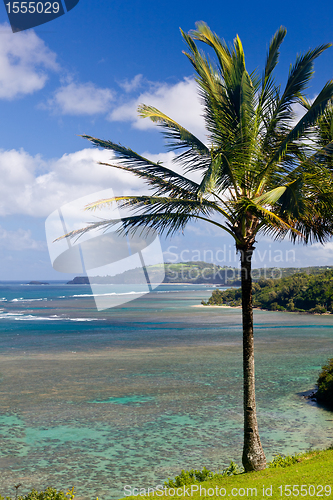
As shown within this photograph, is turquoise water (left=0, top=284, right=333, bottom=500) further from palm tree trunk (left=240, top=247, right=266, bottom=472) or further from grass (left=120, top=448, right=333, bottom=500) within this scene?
palm tree trunk (left=240, top=247, right=266, bottom=472)

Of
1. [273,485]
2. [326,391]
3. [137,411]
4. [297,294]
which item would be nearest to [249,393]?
[273,485]

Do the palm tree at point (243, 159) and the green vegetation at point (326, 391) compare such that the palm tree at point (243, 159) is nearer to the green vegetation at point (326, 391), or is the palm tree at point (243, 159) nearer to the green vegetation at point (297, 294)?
the green vegetation at point (326, 391)

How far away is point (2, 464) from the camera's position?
12.7 metres

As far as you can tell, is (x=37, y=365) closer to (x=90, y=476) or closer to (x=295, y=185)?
(x=90, y=476)

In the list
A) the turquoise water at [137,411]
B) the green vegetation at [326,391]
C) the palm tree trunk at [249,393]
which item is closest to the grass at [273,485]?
the palm tree trunk at [249,393]

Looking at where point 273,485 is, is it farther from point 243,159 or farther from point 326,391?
point 326,391

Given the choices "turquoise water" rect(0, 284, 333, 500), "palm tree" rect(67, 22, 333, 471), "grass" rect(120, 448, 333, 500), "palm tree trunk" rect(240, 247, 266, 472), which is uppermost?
"palm tree" rect(67, 22, 333, 471)

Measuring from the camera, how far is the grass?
7.18 metres

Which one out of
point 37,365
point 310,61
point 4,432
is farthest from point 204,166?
point 37,365

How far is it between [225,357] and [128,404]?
14.9 m

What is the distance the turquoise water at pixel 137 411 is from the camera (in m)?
12.5

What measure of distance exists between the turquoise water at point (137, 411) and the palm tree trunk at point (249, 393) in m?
3.44

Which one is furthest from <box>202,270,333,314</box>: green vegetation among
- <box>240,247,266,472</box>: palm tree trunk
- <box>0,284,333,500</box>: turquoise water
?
<box>240,247,266,472</box>: palm tree trunk

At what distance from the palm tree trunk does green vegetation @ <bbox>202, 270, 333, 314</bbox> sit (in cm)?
6836
